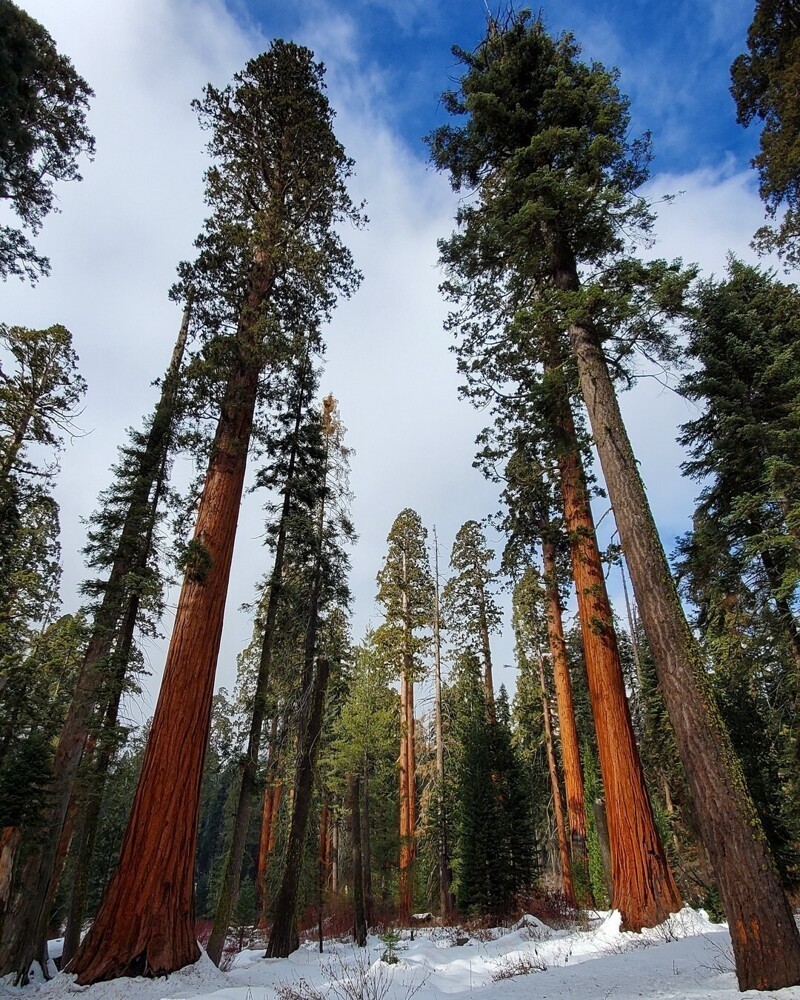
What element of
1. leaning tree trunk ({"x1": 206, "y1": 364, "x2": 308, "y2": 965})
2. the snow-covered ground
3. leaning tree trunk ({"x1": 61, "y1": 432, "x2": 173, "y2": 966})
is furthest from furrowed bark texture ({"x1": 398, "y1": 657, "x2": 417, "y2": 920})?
leaning tree trunk ({"x1": 61, "y1": 432, "x2": 173, "y2": 966})

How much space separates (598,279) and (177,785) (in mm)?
9090

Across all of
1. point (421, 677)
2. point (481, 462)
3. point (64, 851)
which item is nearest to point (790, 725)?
point (481, 462)

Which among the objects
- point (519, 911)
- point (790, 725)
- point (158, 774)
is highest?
point (790, 725)

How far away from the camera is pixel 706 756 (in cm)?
438

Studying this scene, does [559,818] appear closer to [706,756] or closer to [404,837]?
[404,837]

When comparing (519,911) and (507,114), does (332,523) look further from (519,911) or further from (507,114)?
(519,911)

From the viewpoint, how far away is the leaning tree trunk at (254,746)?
9906 millimetres

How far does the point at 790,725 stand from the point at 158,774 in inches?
434

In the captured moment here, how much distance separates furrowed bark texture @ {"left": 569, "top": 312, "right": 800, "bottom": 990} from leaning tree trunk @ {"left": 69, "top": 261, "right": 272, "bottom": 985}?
5.76 m

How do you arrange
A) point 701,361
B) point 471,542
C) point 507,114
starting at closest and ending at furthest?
point 507,114
point 701,361
point 471,542

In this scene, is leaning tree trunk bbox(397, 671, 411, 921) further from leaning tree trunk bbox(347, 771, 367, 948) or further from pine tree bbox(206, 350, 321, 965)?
pine tree bbox(206, 350, 321, 965)

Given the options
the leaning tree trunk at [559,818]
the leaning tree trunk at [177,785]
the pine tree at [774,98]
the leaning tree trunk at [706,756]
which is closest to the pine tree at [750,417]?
the pine tree at [774,98]

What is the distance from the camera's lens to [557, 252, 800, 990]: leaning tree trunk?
3.65 m

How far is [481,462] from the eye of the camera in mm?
11398
